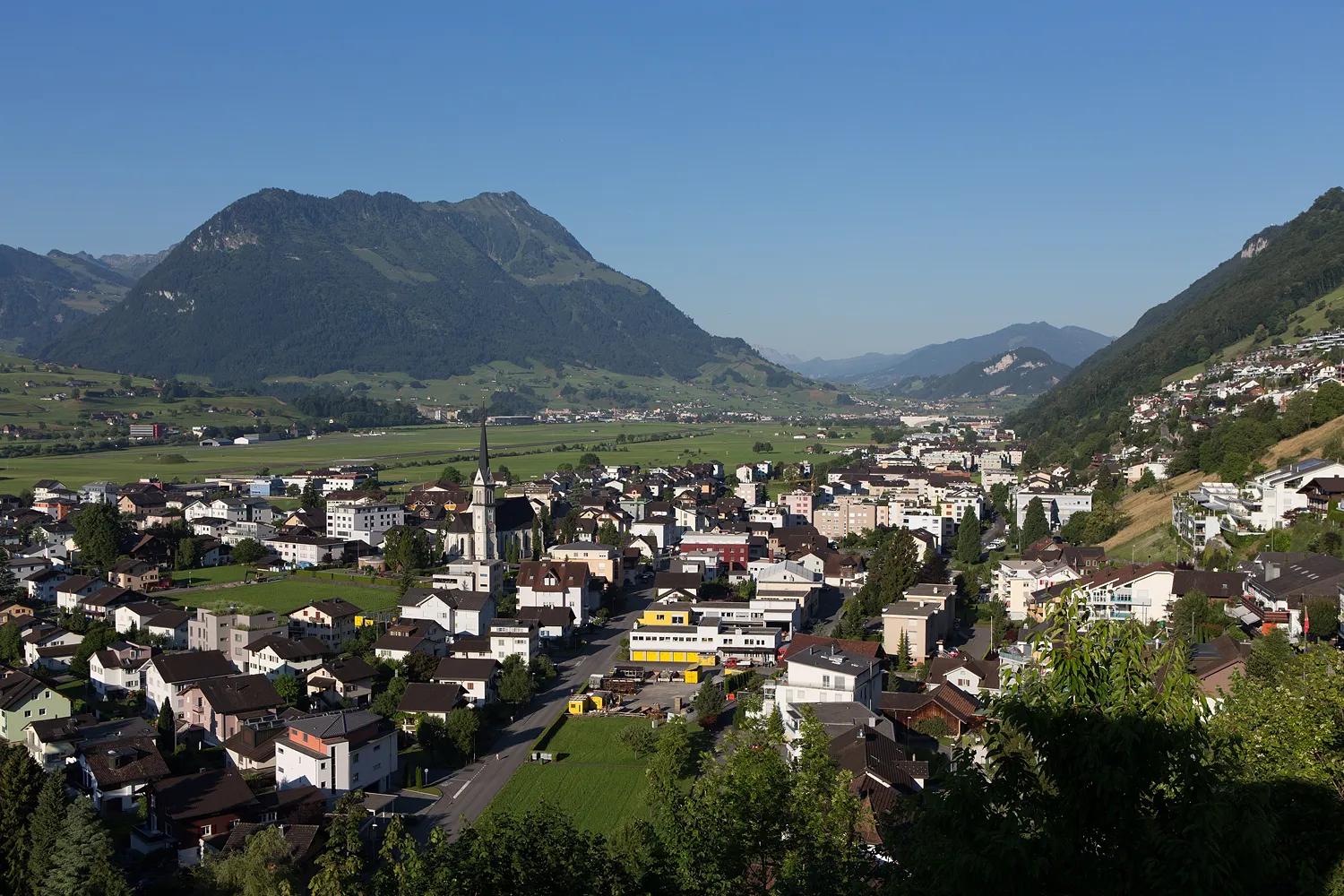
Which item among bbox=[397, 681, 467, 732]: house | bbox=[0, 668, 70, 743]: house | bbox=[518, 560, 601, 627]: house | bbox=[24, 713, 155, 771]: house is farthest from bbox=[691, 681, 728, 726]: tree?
bbox=[0, 668, 70, 743]: house

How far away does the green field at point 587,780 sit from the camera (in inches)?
597

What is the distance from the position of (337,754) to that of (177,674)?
5.35 metres

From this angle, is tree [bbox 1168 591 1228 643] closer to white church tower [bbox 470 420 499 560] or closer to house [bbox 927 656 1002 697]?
house [bbox 927 656 1002 697]

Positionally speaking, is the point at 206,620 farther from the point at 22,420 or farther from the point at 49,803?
the point at 22,420

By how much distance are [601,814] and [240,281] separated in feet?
586

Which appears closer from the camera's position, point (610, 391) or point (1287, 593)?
point (1287, 593)

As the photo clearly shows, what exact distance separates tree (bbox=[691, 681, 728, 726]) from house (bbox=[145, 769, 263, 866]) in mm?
7533

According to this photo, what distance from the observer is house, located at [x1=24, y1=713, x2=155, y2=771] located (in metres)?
15.9

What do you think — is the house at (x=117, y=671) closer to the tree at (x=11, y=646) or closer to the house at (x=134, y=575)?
the tree at (x=11, y=646)

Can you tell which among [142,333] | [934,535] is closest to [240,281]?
[142,333]

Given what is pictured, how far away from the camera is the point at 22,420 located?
8069 centimetres

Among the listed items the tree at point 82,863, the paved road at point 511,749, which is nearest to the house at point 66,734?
the tree at point 82,863

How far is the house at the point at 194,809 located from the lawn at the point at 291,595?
1338cm

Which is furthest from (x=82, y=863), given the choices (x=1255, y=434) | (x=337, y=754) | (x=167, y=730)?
(x=1255, y=434)
